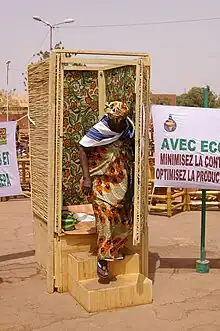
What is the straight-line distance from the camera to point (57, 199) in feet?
16.9

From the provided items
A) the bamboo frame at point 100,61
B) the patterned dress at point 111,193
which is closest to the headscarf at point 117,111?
the patterned dress at point 111,193

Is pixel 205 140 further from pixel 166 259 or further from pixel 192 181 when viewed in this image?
pixel 166 259

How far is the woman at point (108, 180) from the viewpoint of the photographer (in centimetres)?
484

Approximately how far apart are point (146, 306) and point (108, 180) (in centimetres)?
126

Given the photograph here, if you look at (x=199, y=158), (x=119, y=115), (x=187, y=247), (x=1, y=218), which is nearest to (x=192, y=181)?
(x=199, y=158)

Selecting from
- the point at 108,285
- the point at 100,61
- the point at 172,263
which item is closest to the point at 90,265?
the point at 108,285

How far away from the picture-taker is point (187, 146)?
550 cm

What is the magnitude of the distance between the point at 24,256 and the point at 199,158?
271 cm

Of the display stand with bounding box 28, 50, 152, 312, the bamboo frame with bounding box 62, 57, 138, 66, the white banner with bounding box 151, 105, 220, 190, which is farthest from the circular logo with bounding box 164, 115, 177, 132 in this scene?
the bamboo frame with bounding box 62, 57, 138, 66

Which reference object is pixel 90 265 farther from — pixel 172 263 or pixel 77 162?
pixel 172 263

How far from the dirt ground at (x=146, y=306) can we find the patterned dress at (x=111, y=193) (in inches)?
24.8

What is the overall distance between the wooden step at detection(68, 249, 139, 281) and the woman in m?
0.14

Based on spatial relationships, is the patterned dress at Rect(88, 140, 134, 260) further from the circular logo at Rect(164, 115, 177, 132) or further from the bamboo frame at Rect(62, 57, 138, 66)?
the bamboo frame at Rect(62, 57, 138, 66)

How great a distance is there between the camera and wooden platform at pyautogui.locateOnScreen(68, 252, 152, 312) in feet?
15.5
